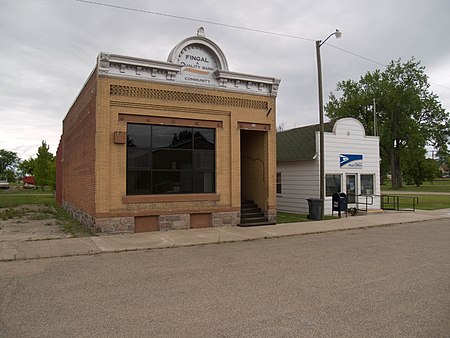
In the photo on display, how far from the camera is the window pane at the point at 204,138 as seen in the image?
1470 cm

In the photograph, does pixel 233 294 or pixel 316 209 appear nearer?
pixel 233 294

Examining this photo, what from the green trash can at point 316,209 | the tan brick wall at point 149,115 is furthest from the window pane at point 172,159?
the green trash can at point 316,209

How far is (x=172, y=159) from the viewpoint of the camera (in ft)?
46.2

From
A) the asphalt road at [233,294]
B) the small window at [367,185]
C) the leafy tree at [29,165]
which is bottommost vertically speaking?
the asphalt road at [233,294]

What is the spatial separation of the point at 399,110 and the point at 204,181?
2003 inches

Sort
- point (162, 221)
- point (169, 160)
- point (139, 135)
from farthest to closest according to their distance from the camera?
1. point (169, 160)
2. point (162, 221)
3. point (139, 135)

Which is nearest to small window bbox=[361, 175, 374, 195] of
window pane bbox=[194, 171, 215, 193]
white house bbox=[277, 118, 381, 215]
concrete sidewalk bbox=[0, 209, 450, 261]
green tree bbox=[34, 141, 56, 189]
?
white house bbox=[277, 118, 381, 215]

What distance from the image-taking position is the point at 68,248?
412 inches

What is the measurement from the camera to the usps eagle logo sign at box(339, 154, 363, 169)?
2105 cm

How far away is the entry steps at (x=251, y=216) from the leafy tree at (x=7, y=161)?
11028cm

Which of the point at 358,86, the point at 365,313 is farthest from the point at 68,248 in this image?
the point at 358,86

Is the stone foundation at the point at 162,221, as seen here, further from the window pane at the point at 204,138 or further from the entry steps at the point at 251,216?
the window pane at the point at 204,138

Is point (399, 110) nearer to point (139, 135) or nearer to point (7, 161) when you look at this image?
point (139, 135)

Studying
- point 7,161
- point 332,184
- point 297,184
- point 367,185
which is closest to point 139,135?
point 297,184
